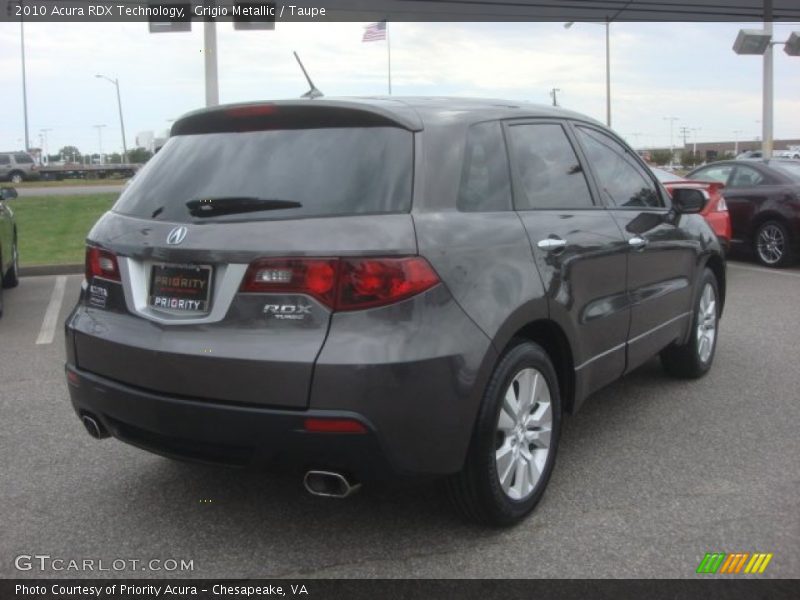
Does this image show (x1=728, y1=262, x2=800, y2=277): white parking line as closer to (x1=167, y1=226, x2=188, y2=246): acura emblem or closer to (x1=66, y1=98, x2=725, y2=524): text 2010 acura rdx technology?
(x1=66, y1=98, x2=725, y2=524): text 2010 acura rdx technology

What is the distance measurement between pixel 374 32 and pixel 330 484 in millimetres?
17544

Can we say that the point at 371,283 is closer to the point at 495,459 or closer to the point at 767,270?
the point at 495,459

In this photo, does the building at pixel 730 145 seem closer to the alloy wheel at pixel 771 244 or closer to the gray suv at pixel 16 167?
the gray suv at pixel 16 167

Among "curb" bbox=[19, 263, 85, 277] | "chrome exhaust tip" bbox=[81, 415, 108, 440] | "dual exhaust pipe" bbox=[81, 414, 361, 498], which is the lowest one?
"curb" bbox=[19, 263, 85, 277]

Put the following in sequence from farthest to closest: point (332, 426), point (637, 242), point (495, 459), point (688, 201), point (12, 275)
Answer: point (12, 275), point (688, 201), point (637, 242), point (495, 459), point (332, 426)

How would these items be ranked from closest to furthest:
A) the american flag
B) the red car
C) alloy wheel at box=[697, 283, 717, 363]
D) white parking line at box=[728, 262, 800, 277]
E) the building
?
1. alloy wheel at box=[697, 283, 717, 363]
2. the red car
3. white parking line at box=[728, 262, 800, 277]
4. the american flag
5. the building

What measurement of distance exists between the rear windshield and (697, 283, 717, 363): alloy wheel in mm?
3169

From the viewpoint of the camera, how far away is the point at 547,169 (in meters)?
3.80

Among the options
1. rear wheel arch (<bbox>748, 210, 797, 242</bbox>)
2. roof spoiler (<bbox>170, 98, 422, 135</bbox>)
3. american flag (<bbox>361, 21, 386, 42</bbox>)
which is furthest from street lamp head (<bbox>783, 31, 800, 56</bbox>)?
roof spoiler (<bbox>170, 98, 422, 135</bbox>)

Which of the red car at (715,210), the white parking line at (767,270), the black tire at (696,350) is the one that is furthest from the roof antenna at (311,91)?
the white parking line at (767,270)

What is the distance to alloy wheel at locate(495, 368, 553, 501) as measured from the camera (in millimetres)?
3209

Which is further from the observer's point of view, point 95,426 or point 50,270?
point 50,270

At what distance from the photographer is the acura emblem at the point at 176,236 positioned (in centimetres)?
298

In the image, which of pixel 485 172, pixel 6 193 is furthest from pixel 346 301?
pixel 6 193
